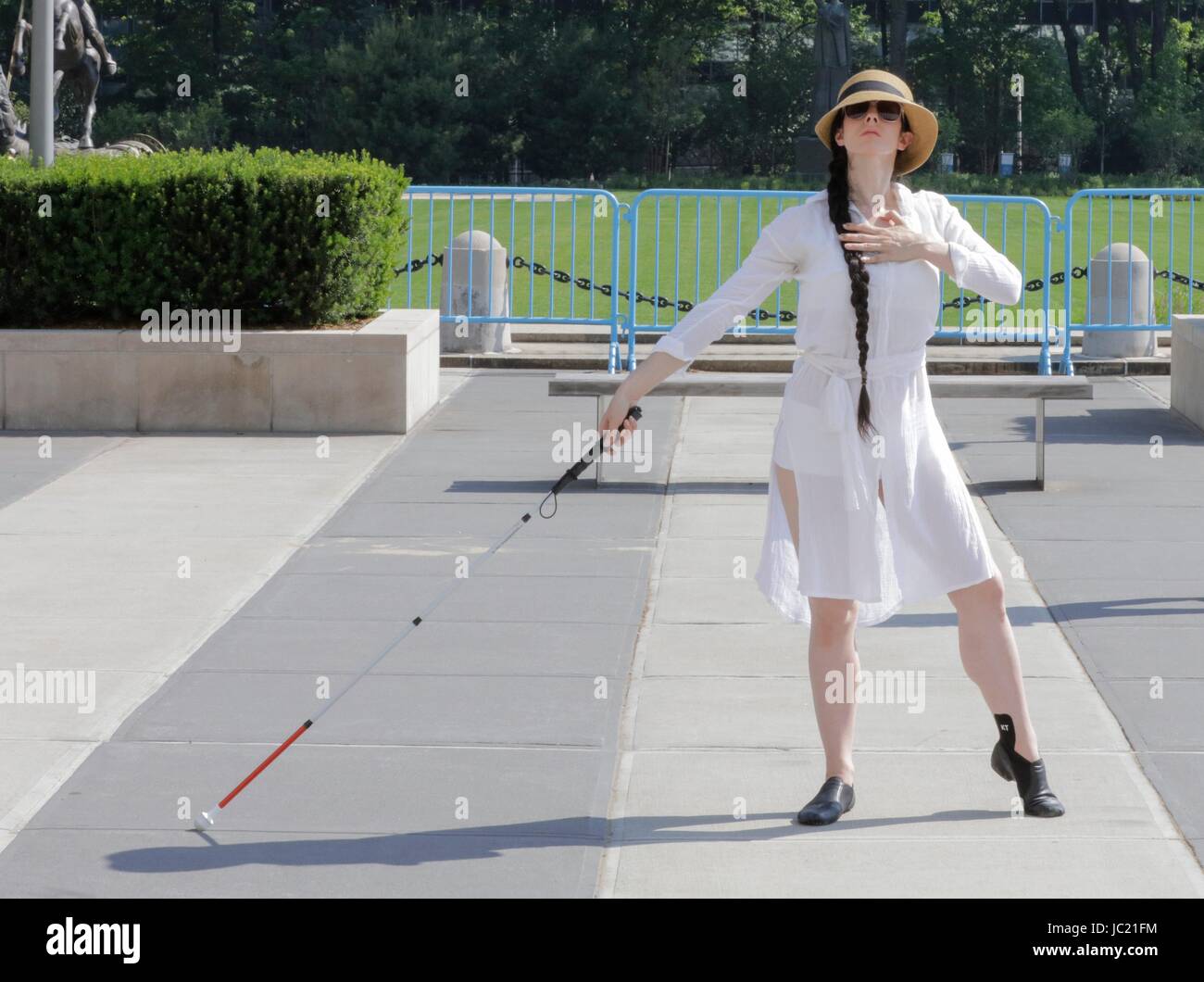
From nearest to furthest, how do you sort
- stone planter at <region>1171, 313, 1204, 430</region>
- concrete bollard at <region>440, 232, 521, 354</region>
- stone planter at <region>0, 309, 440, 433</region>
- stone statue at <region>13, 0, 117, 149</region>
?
stone planter at <region>0, 309, 440, 433</region>
stone planter at <region>1171, 313, 1204, 430</region>
concrete bollard at <region>440, 232, 521, 354</region>
stone statue at <region>13, 0, 117, 149</region>

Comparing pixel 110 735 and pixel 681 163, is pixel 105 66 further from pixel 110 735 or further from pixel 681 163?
pixel 681 163

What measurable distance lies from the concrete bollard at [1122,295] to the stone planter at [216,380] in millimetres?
6631

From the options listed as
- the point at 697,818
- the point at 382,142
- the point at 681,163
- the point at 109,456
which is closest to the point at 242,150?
the point at 109,456

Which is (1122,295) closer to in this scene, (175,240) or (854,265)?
(175,240)

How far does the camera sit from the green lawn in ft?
56.4

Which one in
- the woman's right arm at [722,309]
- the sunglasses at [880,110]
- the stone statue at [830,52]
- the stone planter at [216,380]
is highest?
the stone statue at [830,52]

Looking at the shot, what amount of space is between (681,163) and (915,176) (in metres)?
14.1

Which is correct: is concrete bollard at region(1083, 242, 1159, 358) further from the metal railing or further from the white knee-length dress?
the white knee-length dress

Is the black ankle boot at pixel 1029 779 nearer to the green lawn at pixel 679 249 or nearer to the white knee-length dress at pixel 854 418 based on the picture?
the white knee-length dress at pixel 854 418

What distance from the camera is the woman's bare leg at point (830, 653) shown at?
496cm

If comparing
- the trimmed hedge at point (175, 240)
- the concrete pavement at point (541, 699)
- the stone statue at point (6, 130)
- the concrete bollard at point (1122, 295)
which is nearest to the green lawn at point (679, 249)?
the concrete bollard at point (1122, 295)

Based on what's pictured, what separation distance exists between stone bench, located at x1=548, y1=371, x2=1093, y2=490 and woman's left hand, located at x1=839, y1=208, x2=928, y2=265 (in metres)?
5.46

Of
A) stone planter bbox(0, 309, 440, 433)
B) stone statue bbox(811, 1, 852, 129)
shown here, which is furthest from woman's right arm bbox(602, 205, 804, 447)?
stone statue bbox(811, 1, 852, 129)

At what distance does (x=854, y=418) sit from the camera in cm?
A: 480
